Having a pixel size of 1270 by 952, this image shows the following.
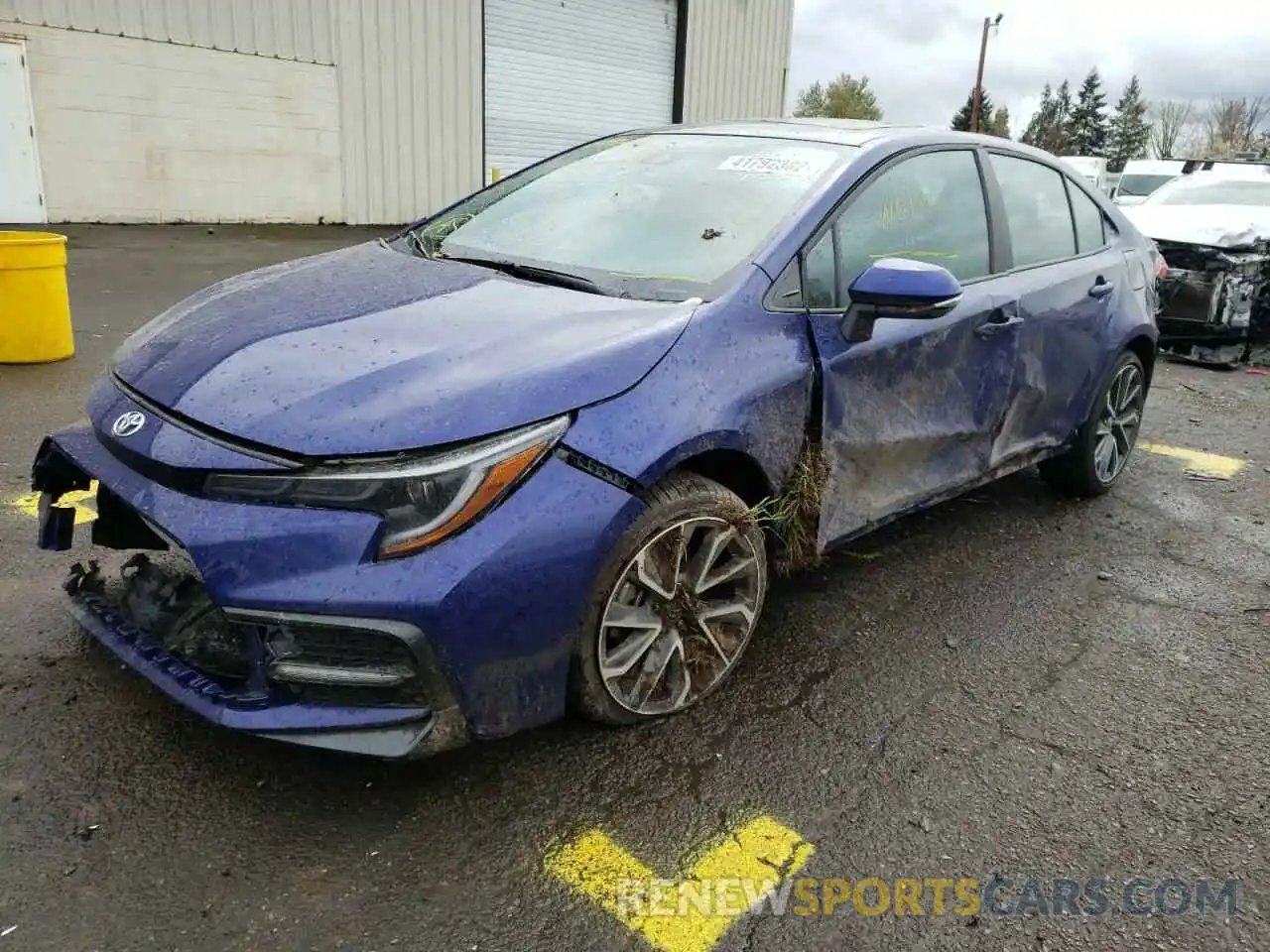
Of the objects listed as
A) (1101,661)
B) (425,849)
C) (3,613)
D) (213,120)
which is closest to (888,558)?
(1101,661)

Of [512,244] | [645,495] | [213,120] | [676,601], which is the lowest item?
[676,601]

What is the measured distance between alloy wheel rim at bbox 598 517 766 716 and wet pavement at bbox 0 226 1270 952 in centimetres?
16

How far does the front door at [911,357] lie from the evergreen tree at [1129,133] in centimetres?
7161

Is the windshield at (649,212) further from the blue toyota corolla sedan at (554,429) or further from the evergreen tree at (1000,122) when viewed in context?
the evergreen tree at (1000,122)

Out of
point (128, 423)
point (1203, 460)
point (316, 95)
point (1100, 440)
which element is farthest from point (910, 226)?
point (316, 95)

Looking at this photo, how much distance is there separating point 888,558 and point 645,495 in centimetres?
185

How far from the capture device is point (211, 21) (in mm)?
13766

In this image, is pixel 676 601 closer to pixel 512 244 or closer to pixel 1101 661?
pixel 512 244

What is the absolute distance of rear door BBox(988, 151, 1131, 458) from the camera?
3.76 m

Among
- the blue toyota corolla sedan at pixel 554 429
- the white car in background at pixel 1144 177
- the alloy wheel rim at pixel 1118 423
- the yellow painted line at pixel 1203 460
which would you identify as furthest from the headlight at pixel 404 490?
the white car in background at pixel 1144 177

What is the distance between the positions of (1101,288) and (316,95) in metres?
13.8

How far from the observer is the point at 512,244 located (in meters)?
3.20

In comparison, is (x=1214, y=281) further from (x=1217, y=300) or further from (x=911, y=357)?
(x=911, y=357)

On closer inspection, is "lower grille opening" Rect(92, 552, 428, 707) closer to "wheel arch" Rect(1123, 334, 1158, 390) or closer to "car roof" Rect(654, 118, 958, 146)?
"car roof" Rect(654, 118, 958, 146)
